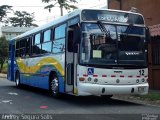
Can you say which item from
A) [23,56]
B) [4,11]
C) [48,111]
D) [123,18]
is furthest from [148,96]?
[4,11]

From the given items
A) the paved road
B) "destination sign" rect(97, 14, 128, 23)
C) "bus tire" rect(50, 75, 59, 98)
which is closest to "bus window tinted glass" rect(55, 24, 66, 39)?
"bus tire" rect(50, 75, 59, 98)

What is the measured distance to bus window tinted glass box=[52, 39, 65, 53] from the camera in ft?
51.3

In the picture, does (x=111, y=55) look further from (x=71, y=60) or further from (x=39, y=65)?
(x=39, y=65)

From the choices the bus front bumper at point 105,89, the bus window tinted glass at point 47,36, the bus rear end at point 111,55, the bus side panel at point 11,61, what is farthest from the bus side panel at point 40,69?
the bus side panel at point 11,61

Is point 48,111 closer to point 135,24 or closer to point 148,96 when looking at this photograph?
point 135,24

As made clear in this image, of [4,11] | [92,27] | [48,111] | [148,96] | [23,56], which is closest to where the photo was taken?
[48,111]

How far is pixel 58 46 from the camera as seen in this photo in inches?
638

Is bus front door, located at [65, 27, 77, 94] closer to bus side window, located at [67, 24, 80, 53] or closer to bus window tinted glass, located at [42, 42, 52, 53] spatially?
bus side window, located at [67, 24, 80, 53]

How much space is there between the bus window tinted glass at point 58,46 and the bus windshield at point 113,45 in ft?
6.14

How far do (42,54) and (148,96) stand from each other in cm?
493

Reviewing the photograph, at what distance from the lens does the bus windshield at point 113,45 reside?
13.8 meters

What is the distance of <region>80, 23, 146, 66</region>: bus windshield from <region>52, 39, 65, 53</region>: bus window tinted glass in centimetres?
187

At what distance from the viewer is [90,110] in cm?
1302

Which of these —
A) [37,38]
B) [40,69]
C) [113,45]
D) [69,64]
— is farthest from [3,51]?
[113,45]
